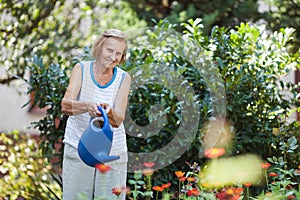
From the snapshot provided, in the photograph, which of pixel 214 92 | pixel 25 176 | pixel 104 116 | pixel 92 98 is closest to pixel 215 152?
pixel 104 116

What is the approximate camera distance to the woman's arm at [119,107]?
2.78 meters

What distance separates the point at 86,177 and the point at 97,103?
1.42 feet

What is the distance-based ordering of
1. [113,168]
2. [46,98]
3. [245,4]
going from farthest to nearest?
[245,4] → [46,98] → [113,168]

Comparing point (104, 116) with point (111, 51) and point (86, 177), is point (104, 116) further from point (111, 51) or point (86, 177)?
point (86, 177)

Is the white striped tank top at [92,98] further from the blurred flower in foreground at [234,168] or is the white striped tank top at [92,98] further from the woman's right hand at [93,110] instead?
the blurred flower in foreground at [234,168]

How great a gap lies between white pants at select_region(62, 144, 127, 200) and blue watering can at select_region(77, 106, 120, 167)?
0.21 metres

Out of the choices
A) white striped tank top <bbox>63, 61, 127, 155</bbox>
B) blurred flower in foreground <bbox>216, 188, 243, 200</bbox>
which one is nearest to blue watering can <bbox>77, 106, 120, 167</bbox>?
white striped tank top <bbox>63, 61, 127, 155</bbox>

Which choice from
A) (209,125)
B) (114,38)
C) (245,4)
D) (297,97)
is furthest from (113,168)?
(245,4)

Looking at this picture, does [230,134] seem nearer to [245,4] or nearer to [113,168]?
[113,168]

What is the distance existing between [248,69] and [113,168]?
1769 mm

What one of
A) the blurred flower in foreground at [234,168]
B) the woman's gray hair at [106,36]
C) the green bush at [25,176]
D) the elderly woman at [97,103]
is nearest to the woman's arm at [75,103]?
the elderly woman at [97,103]

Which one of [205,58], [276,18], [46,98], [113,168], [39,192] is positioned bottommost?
[39,192]

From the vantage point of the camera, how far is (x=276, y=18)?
690cm

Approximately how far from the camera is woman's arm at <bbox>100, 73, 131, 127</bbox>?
2779mm
